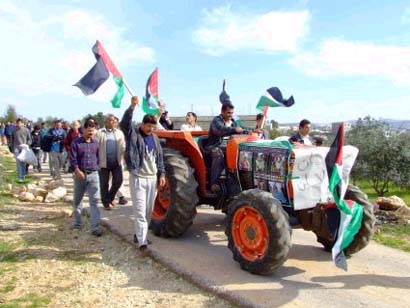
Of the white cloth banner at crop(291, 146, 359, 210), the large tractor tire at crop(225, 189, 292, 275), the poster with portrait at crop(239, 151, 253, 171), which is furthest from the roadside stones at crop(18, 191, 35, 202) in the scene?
the white cloth banner at crop(291, 146, 359, 210)

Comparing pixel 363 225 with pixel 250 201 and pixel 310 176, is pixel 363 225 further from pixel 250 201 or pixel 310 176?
pixel 250 201

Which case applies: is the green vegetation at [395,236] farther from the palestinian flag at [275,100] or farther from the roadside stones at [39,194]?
the roadside stones at [39,194]

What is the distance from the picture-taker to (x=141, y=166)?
18.1 ft

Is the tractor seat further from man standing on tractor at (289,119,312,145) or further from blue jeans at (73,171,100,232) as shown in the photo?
blue jeans at (73,171,100,232)

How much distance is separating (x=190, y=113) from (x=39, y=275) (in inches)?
196

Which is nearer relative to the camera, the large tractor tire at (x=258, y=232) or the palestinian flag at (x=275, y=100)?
the large tractor tire at (x=258, y=232)

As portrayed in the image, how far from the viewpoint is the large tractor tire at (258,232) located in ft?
14.5

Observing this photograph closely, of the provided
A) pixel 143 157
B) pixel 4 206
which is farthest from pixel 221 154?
pixel 4 206

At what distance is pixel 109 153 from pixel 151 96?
160cm

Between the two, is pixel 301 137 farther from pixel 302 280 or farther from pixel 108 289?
pixel 108 289

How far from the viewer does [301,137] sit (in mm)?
6707

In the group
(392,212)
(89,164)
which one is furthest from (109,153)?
(392,212)

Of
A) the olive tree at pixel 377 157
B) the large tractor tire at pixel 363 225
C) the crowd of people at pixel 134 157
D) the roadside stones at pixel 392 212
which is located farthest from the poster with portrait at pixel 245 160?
the olive tree at pixel 377 157

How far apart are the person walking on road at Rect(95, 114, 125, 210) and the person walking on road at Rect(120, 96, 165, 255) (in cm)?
221
